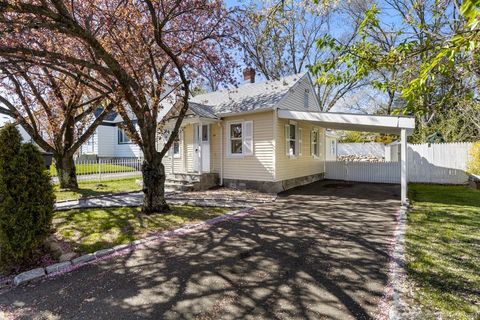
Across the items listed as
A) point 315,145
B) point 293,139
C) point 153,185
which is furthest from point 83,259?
point 315,145

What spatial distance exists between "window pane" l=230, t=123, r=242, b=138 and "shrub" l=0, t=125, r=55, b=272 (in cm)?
823

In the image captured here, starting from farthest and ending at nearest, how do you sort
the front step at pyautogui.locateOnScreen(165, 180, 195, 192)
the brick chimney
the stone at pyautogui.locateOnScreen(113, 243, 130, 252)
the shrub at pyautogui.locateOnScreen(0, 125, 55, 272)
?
the brick chimney → the front step at pyautogui.locateOnScreen(165, 180, 195, 192) → the stone at pyautogui.locateOnScreen(113, 243, 130, 252) → the shrub at pyautogui.locateOnScreen(0, 125, 55, 272)

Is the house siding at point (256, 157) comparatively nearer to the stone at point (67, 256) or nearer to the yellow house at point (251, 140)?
the yellow house at point (251, 140)

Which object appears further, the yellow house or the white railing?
the white railing

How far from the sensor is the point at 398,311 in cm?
285

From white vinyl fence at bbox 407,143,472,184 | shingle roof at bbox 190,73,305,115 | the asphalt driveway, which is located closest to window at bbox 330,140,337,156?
white vinyl fence at bbox 407,143,472,184

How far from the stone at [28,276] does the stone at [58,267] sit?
0.08 meters

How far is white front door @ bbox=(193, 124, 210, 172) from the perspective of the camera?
486 inches

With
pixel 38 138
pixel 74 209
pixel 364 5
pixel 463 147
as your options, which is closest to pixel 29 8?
pixel 74 209

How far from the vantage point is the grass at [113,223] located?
5.27m

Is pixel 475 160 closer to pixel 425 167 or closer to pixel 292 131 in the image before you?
pixel 425 167

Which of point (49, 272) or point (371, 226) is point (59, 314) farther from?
point (371, 226)

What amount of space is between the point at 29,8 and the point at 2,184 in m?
3.04

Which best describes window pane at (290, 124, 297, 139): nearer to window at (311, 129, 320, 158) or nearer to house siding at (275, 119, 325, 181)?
house siding at (275, 119, 325, 181)
